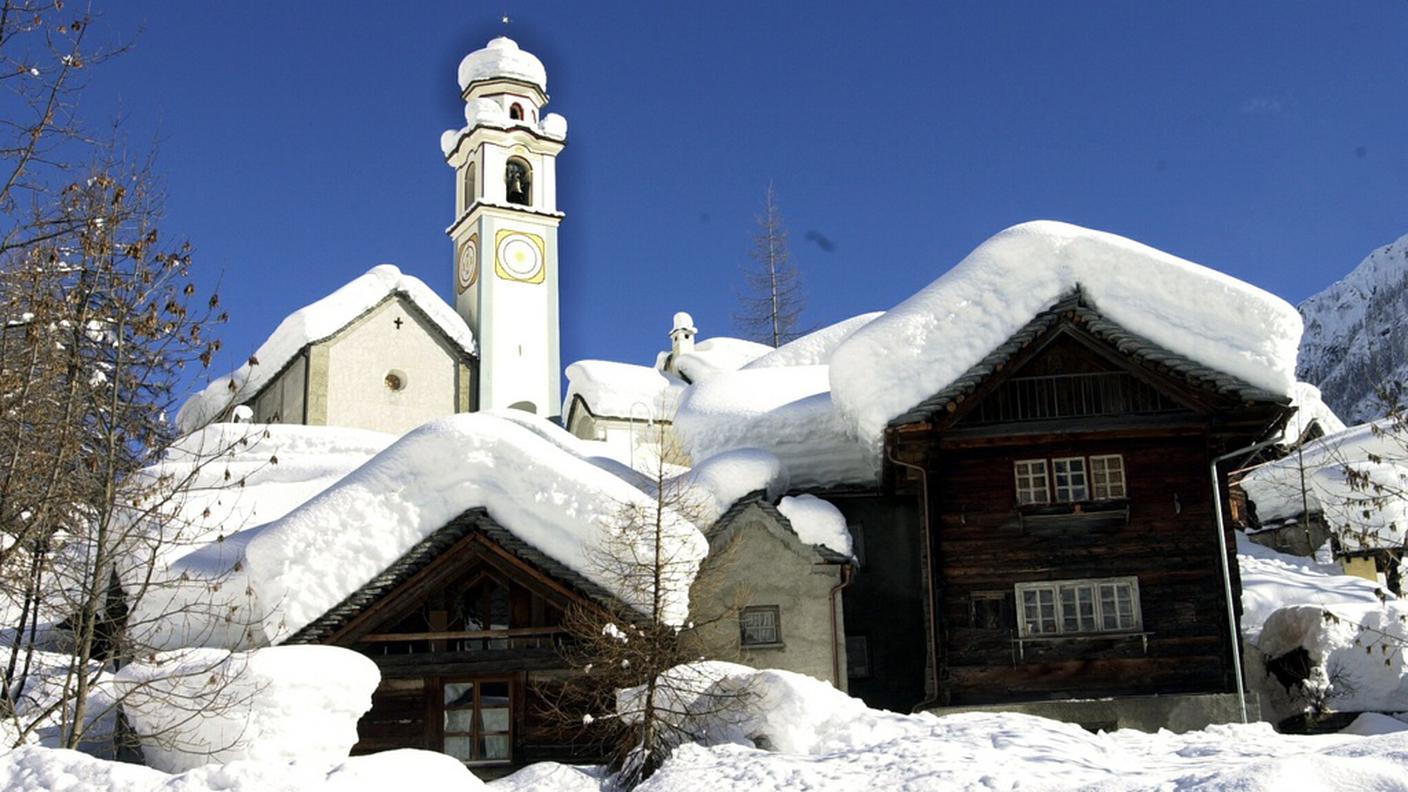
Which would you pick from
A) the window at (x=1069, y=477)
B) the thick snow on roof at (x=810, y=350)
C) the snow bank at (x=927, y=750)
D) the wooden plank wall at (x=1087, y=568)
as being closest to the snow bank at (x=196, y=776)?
the snow bank at (x=927, y=750)

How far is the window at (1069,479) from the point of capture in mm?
21594

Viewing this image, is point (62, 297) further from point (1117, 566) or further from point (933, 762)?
point (1117, 566)

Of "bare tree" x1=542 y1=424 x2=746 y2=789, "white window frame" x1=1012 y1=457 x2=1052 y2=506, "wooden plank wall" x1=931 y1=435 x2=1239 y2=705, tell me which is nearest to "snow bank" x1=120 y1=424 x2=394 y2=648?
"bare tree" x1=542 y1=424 x2=746 y2=789

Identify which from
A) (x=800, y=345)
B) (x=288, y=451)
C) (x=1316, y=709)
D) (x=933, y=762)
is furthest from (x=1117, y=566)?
(x=288, y=451)

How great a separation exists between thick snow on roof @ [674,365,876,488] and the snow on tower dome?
2588 cm

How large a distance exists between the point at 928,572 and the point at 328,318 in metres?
26.2

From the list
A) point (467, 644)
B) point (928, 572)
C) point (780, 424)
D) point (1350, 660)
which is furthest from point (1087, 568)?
point (467, 644)

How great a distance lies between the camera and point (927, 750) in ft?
50.0

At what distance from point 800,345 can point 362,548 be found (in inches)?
831

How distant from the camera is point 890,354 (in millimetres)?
21547

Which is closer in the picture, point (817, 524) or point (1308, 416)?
point (817, 524)

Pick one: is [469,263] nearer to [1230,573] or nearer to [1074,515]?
[1074,515]

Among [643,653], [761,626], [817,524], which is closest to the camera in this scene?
[643,653]

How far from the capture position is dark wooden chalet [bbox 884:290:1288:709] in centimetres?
2073
